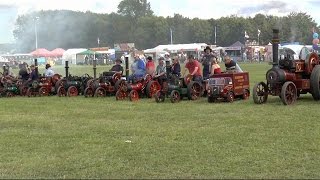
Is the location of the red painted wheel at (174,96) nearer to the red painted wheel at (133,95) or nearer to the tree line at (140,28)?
the red painted wheel at (133,95)

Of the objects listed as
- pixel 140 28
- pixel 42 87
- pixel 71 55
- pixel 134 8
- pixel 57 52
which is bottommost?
pixel 42 87

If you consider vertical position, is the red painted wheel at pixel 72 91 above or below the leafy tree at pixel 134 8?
below

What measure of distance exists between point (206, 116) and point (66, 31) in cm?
2929

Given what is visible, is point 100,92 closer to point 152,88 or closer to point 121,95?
point 121,95

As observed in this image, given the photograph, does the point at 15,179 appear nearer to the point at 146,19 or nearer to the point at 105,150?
the point at 105,150

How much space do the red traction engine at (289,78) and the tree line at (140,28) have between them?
21.8 m

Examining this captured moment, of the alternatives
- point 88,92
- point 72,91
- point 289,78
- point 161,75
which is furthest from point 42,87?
point 289,78

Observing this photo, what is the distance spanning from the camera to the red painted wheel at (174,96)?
1309cm

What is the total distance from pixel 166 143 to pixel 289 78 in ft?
18.7

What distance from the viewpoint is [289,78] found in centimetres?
1174

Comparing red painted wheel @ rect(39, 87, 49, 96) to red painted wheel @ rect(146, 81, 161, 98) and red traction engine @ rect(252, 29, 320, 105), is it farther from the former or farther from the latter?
red traction engine @ rect(252, 29, 320, 105)

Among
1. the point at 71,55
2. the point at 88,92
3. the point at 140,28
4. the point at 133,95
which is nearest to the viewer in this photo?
the point at 133,95

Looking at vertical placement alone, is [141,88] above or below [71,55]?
below

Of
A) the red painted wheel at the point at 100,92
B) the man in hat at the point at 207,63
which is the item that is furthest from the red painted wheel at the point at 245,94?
the red painted wheel at the point at 100,92
